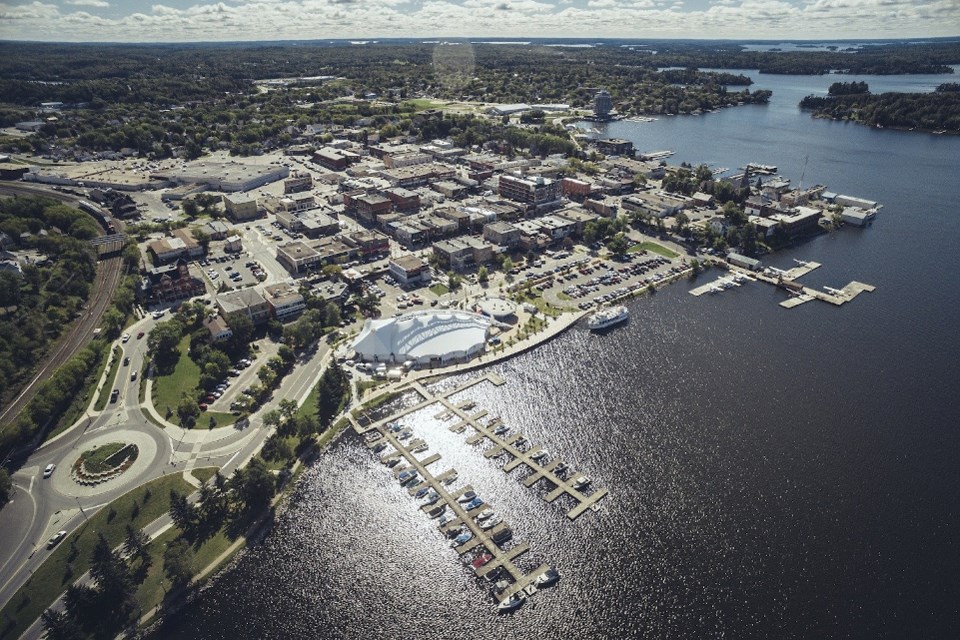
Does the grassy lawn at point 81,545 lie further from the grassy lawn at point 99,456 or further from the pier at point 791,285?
the pier at point 791,285

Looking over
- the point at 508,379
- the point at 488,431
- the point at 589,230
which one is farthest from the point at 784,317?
the point at 488,431

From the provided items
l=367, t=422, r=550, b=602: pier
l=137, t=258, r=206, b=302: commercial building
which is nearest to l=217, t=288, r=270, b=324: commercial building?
l=137, t=258, r=206, b=302: commercial building

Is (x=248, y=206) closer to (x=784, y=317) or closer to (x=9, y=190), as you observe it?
(x=9, y=190)

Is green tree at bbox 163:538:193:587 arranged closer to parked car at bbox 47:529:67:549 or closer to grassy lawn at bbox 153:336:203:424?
parked car at bbox 47:529:67:549

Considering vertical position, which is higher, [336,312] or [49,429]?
[336,312]

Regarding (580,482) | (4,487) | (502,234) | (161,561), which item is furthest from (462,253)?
(4,487)
